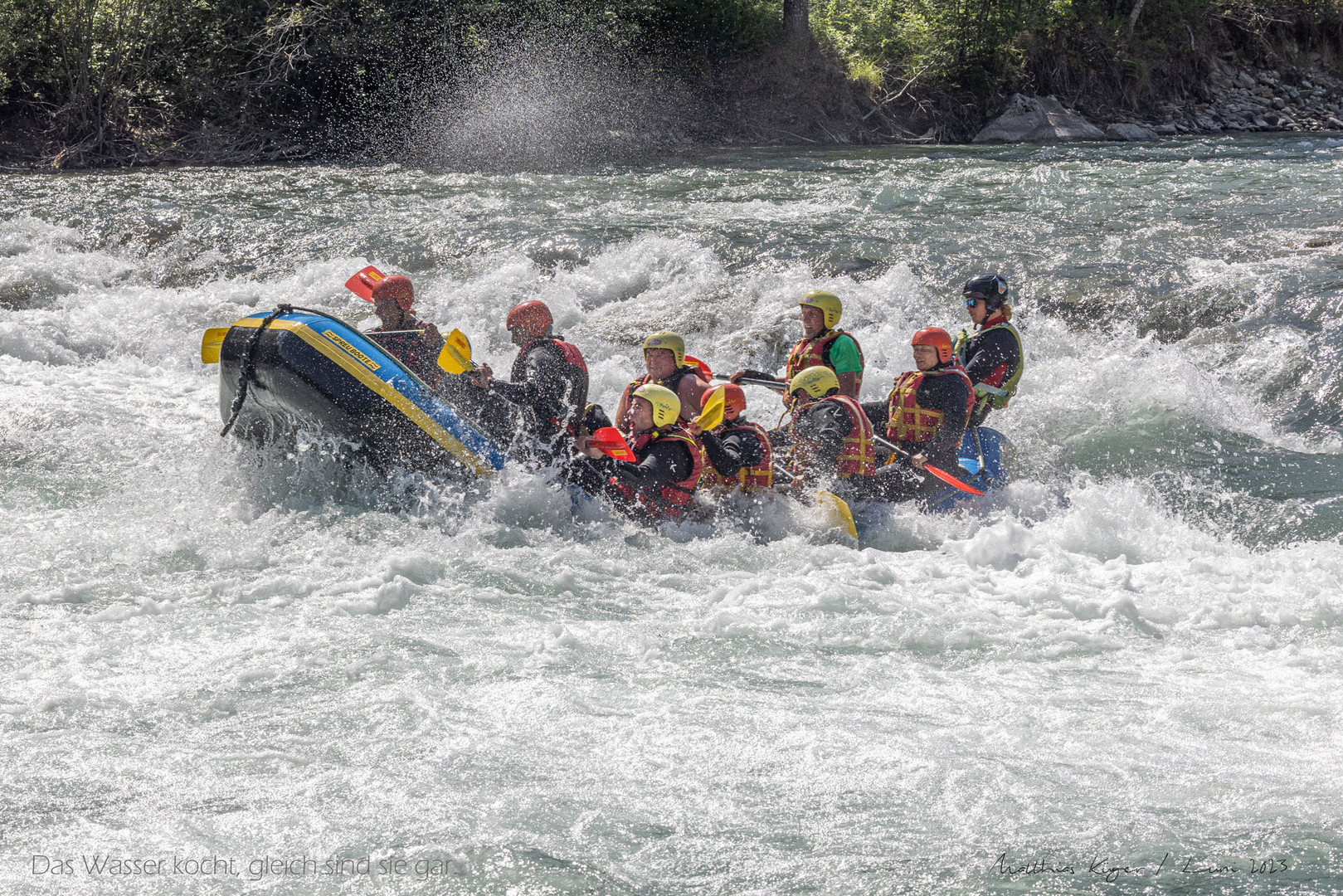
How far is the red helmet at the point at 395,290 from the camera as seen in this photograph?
23.6 ft

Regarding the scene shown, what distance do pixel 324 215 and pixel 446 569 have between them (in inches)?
329

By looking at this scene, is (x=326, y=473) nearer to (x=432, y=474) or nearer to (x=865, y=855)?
(x=432, y=474)

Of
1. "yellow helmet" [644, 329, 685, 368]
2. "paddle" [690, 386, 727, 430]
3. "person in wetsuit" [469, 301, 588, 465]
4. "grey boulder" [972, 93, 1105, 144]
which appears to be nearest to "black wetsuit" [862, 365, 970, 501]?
"paddle" [690, 386, 727, 430]

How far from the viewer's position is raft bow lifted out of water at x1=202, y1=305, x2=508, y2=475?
6.11m

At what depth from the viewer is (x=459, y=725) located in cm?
432

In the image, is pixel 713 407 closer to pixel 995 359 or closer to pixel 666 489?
pixel 666 489

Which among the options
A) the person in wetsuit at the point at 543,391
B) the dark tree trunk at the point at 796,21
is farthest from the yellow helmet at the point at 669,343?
the dark tree trunk at the point at 796,21

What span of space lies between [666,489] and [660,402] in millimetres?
486

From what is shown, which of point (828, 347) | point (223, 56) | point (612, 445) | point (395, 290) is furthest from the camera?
point (223, 56)

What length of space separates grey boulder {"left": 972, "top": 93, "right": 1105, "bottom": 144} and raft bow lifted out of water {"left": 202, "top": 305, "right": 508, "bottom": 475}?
1469 centimetres

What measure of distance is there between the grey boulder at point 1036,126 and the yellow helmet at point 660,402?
14352 mm

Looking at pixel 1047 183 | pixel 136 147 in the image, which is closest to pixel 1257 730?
pixel 1047 183

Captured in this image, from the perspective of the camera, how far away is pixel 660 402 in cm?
612

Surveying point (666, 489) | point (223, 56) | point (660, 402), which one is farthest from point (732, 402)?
point (223, 56)
